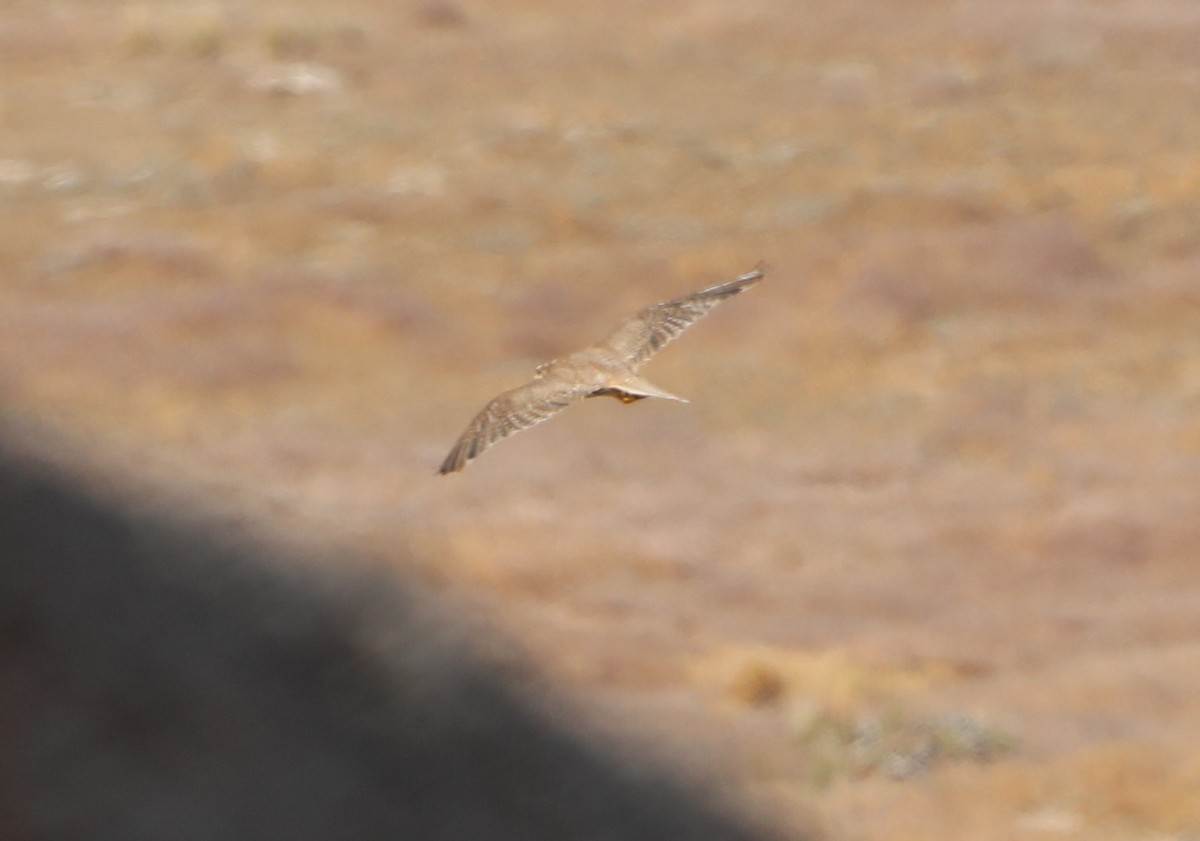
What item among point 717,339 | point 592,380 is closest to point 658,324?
point 592,380

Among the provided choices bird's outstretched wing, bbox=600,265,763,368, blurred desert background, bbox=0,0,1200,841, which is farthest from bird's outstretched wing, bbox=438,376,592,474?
blurred desert background, bbox=0,0,1200,841

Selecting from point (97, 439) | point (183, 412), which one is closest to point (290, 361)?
point (183, 412)

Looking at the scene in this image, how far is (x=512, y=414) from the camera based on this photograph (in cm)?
802

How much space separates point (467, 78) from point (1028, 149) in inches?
263

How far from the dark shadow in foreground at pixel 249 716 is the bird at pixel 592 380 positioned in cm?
207

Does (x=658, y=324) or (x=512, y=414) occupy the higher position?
(x=658, y=324)

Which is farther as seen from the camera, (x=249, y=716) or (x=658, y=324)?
(x=249, y=716)

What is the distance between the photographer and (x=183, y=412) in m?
15.3

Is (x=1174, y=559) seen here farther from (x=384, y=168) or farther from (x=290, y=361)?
(x=384, y=168)

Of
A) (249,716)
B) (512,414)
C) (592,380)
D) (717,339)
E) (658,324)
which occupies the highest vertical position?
(658,324)

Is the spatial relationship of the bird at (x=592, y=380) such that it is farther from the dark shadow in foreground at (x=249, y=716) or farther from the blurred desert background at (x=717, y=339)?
the blurred desert background at (x=717, y=339)

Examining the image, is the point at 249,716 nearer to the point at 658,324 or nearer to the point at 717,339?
the point at 658,324

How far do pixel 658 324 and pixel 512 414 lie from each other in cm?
118

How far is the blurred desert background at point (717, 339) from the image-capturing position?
1115 centimetres
